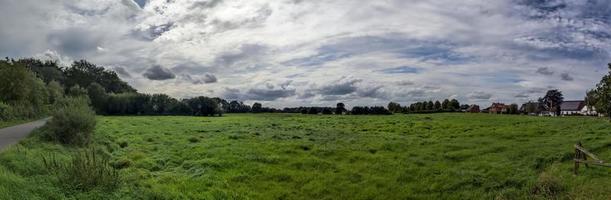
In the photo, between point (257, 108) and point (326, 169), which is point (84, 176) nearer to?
point (326, 169)

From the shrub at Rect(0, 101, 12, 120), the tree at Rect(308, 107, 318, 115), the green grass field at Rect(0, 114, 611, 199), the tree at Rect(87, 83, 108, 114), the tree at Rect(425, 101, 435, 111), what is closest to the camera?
the green grass field at Rect(0, 114, 611, 199)

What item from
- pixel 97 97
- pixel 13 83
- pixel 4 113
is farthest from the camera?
pixel 97 97

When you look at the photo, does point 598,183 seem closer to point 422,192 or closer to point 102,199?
point 422,192

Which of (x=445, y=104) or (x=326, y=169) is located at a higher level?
(x=445, y=104)

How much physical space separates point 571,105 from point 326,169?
144 metres

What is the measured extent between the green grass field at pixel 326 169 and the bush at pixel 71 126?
1.17 meters

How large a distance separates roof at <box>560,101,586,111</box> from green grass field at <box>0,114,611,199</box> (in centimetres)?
11500

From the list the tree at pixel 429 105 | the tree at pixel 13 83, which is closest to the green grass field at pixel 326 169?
the tree at pixel 13 83

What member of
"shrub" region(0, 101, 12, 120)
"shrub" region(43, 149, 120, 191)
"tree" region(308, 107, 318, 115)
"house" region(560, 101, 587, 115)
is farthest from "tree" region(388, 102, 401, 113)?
"shrub" region(43, 149, 120, 191)

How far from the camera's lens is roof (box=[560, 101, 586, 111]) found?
133788 millimetres

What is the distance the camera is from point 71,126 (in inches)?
986

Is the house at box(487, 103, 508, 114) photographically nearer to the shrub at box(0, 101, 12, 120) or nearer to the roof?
the roof

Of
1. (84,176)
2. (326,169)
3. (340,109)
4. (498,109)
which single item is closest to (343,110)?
(340,109)

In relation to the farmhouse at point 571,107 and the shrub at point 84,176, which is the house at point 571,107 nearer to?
the farmhouse at point 571,107
